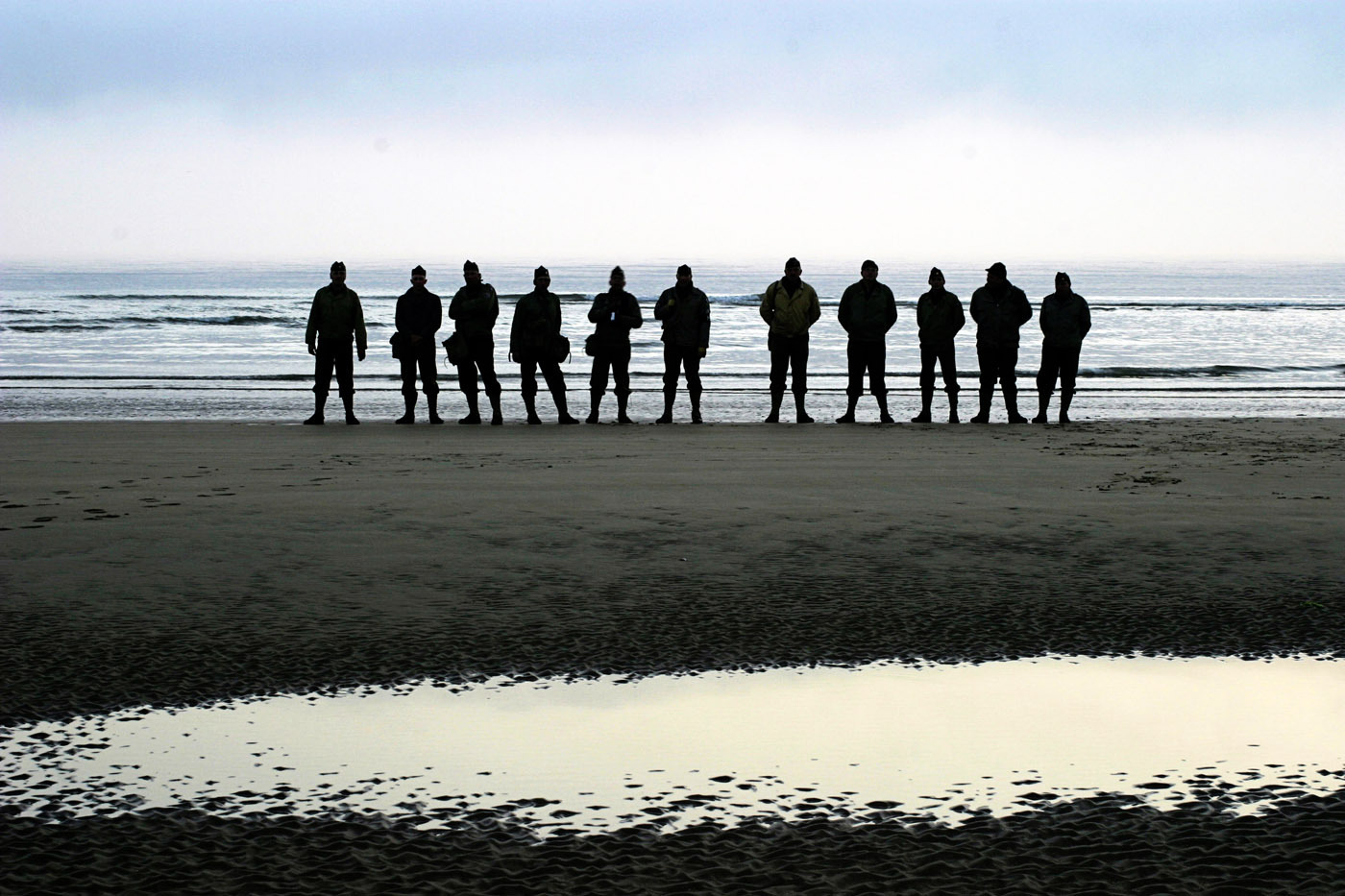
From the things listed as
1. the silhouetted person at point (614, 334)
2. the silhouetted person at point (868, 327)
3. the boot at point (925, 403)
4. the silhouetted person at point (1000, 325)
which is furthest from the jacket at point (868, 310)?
the silhouetted person at point (614, 334)

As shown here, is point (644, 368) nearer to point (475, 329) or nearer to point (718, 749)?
point (475, 329)

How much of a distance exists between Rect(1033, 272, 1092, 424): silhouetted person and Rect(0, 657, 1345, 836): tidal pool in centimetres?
966

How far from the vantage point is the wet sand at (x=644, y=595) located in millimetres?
3037

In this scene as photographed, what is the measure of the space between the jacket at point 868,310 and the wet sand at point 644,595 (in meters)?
3.31

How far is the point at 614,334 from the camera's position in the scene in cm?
1402

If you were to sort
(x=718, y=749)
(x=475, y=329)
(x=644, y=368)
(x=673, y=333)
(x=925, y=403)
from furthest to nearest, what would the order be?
(x=644, y=368), (x=925, y=403), (x=673, y=333), (x=475, y=329), (x=718, y=749)

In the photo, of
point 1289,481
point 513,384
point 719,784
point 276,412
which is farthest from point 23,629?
point 513,384

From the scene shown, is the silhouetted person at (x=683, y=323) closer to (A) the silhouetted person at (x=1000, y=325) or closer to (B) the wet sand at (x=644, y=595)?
(A) the silhouetted person at (x=1000, y=325)

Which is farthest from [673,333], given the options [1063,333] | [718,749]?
[718,749]

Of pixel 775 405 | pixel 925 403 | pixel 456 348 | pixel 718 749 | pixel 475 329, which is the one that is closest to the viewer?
pixel 718 749

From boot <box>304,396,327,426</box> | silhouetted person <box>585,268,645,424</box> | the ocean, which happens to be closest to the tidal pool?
silhouetted person <box>585,268,645,424</box>

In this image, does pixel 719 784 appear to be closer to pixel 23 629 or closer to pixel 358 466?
pixel 23 629

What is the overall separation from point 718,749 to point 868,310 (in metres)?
10.8

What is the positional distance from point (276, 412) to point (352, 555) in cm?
1105
